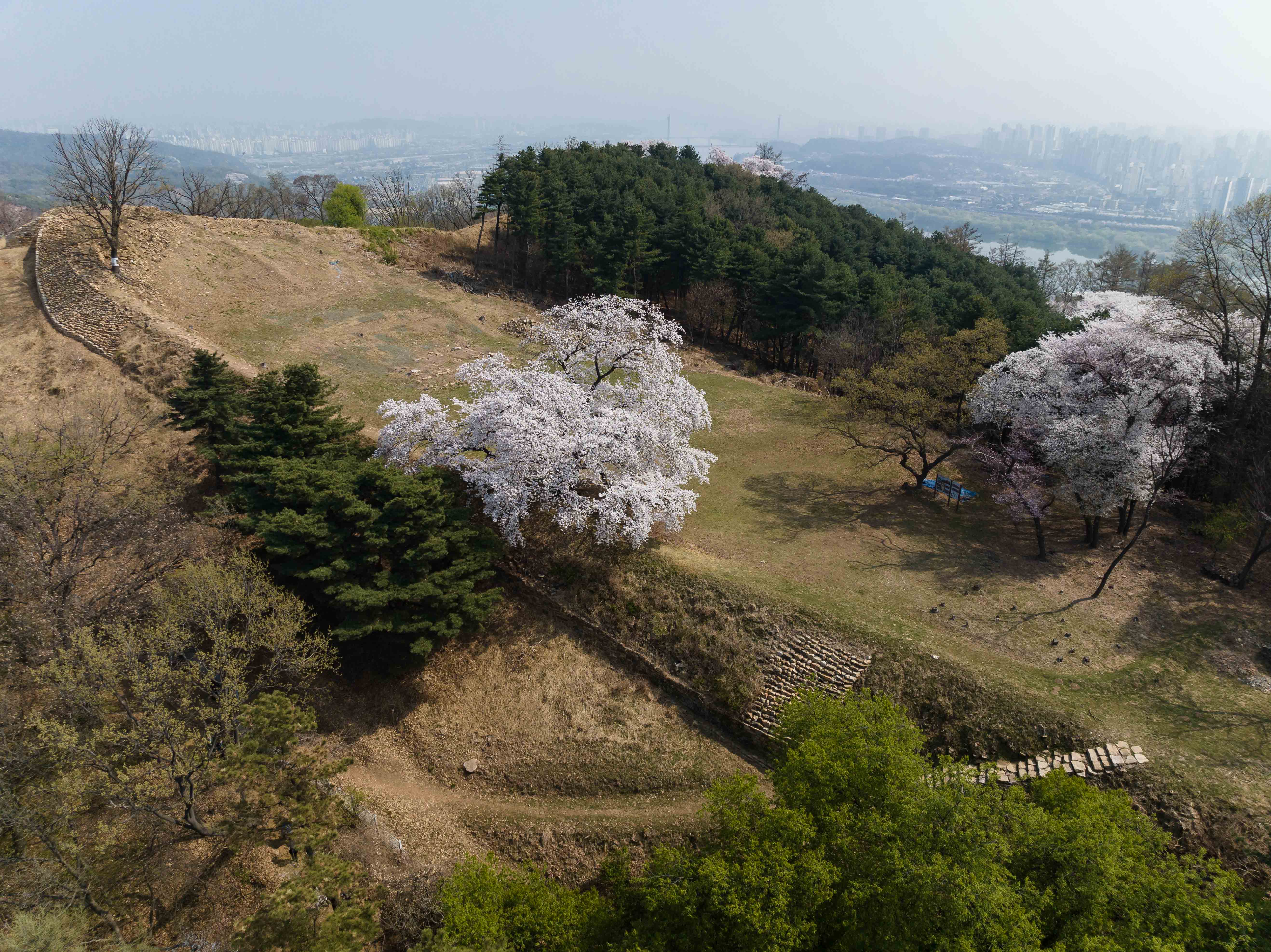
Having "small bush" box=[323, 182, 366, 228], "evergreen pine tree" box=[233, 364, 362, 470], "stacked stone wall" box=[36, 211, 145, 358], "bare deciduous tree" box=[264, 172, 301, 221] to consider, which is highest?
"bare deciduous tree" box=[264, 172, 301, 221]

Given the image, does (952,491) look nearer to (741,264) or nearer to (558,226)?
(741,264)

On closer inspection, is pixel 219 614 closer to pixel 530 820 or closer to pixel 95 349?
pixel 530 820

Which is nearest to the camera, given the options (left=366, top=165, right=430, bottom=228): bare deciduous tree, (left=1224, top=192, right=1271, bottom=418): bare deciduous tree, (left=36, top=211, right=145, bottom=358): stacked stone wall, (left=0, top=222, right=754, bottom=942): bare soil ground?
(left=0, top=222, right=754, bottom=942): bare soil ground

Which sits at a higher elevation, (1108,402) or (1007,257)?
(1007,257)

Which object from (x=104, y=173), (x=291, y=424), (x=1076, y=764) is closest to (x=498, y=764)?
(x=291, y=424)

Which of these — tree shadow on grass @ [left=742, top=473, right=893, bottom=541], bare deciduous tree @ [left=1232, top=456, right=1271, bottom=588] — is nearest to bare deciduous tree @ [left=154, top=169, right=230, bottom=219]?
tree shadow on grass @ [left=742, top=473, right=893, bottom=541]

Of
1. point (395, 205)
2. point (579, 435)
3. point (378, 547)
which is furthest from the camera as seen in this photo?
point (395, 205)

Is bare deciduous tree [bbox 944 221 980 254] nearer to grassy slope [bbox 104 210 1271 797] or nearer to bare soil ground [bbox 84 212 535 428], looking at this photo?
grassy slope [bbox 104 210 1271 797]
